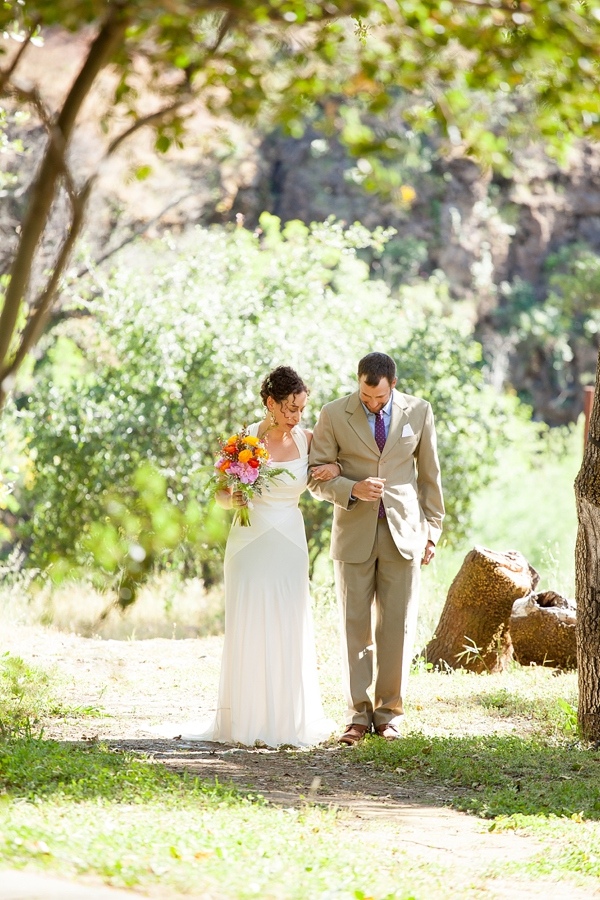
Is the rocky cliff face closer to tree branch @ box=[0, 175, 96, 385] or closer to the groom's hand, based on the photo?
the groom's hand

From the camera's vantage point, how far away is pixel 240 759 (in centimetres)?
638

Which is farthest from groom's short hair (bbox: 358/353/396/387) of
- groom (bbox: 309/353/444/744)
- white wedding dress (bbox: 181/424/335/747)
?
white wedding dress (bbox: 181/424/335/747)

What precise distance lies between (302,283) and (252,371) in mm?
1497

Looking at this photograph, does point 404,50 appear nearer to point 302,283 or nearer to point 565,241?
point 302,283

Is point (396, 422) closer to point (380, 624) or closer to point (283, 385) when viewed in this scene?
point (283, 385)

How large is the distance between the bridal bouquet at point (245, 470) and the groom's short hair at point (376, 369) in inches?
29.4

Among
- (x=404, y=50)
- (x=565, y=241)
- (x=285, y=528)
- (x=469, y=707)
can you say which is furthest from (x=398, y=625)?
(x=565, y=241)

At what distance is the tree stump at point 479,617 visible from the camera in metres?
9.34

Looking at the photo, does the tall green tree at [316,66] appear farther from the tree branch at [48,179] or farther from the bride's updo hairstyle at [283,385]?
the bride's updo hairstyle at [283,385]

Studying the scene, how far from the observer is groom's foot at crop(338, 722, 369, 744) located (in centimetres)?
675

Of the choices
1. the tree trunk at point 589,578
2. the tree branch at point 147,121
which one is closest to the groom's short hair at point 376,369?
the tree trunk at point 589,578

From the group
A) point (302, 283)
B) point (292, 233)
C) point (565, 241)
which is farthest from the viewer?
point (565, 241)

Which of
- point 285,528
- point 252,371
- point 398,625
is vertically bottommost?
point 398,625

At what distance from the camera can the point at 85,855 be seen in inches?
154
